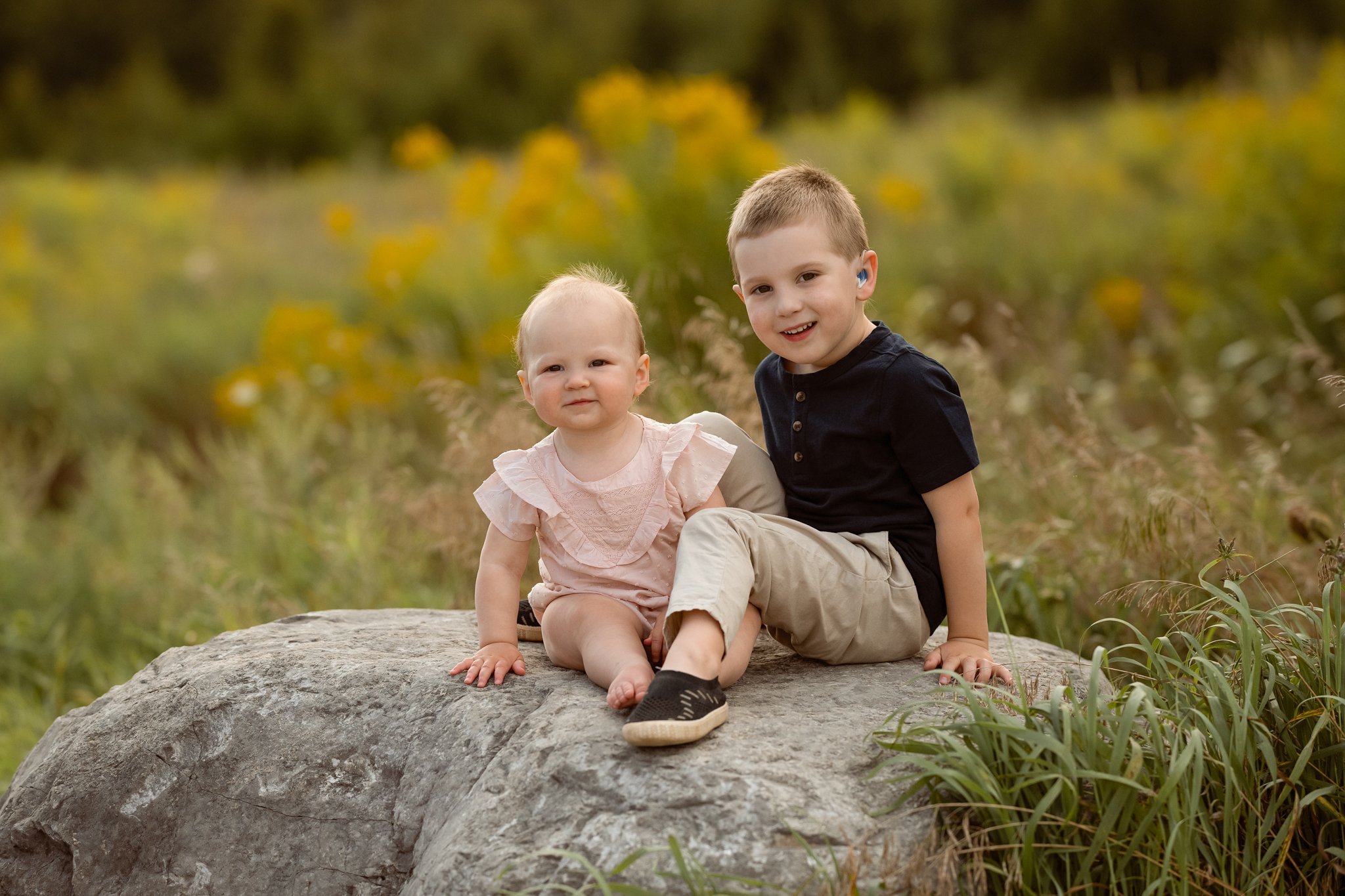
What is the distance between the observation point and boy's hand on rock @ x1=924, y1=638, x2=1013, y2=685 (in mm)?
2365

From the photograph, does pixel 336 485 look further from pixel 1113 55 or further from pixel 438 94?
pixel 438 94

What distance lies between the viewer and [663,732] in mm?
1963

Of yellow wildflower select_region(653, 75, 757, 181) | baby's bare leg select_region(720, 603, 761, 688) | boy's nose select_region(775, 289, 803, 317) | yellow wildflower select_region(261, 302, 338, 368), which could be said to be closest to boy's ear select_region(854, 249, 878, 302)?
boy's nose select_region(775, 289, 803, 317)

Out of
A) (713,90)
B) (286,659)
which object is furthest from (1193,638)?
(713,90)

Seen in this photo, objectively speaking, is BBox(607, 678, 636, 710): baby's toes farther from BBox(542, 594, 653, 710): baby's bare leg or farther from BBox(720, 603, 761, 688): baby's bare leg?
BBox(720, 603, 761, 688): baby's bare leg

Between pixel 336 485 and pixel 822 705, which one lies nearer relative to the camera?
pixel 822 705

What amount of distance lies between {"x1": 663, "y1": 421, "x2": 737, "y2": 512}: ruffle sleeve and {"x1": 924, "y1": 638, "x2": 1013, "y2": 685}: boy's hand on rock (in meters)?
0.58

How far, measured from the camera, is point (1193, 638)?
86.3 inches

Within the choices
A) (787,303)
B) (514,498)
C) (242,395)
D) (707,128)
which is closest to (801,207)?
(787,303)

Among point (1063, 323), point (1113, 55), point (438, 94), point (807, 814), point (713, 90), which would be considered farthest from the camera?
point (438, 94)

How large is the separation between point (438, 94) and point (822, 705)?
19.3 meters

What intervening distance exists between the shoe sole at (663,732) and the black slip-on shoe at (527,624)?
76 centimetres

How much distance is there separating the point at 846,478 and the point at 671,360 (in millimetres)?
1947

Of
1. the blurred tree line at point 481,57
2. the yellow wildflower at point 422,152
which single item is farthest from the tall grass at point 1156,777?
the blurred tree line at point 481,57
